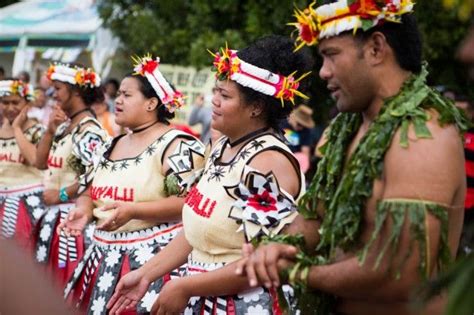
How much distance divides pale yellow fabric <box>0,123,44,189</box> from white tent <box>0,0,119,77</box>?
334 inches

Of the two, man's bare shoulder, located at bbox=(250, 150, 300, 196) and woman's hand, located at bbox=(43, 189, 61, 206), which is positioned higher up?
man's bare shoulder, located at bbox=(250, 150, 300, 196)

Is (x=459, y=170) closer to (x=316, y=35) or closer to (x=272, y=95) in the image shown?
(x=316, y=35)

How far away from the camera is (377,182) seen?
11.0ft

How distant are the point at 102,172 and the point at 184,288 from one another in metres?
2.11

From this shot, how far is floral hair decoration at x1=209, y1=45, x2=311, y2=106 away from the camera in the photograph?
4699 mm

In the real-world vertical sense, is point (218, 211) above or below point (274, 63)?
below

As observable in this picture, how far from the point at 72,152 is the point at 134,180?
205cm

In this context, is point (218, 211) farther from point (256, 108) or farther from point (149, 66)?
point (149, 66)

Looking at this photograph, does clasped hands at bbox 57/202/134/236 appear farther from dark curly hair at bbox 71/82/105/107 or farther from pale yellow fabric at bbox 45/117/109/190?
A: dark curly hair at bbox 71/82/105/107

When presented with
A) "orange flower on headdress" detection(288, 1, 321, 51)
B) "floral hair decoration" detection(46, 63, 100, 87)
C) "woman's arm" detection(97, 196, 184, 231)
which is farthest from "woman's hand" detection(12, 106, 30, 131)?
"orange flower on headdress" detection(288, 1, 321, 51)

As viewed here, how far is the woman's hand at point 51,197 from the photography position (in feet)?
26.5

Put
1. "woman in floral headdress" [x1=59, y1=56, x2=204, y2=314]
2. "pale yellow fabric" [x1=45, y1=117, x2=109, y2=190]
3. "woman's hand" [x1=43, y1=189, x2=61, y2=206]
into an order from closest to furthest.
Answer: "woman in floral headdress" [x1=59, y1=56, x2=204, y2=314]
"pale yellow fabric" [x1=45, y1=117, x2=109, y2=190]
"woman's hand" [x1=43, y1=189, x2=61, y2=206]

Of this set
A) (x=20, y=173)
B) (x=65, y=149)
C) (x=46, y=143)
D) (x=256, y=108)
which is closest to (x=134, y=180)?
(x=256, y=108)

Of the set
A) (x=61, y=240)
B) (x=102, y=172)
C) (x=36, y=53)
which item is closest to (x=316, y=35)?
(x=102, y=172)
